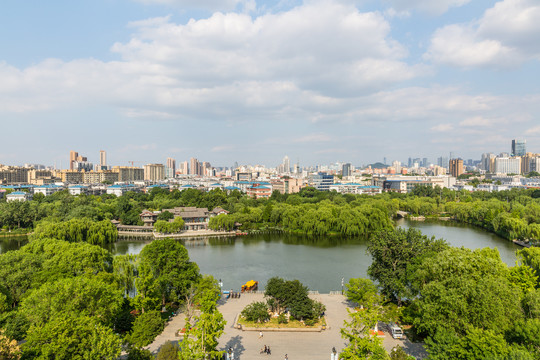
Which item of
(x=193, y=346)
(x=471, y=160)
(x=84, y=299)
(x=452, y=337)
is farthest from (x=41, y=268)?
(x=471, y=160)

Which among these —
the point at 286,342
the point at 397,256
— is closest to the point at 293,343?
the point at 286,342

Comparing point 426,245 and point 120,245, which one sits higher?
point 426,245

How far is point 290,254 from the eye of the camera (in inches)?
719

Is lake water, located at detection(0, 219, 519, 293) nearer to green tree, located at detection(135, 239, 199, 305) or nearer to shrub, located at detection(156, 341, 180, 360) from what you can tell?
green tree, located at detection(135, 239, 199, 305)

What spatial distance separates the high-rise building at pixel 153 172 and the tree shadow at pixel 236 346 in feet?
263

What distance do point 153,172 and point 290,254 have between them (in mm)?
72320

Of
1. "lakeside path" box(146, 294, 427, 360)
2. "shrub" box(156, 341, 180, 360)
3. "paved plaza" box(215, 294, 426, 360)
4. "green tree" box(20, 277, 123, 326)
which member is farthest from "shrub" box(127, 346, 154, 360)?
"paved plaza" box(215, 294, 426, 360)

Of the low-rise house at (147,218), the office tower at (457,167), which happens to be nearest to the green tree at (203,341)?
the low-rise house at (147,218)

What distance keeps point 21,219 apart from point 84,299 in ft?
75.7

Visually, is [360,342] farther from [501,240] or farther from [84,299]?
[501,240]

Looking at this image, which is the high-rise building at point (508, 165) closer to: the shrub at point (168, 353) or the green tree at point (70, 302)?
the shrub at point (168, 353)

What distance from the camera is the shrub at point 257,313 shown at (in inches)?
352

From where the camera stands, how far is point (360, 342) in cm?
581

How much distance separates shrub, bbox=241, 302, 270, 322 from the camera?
8.94m
